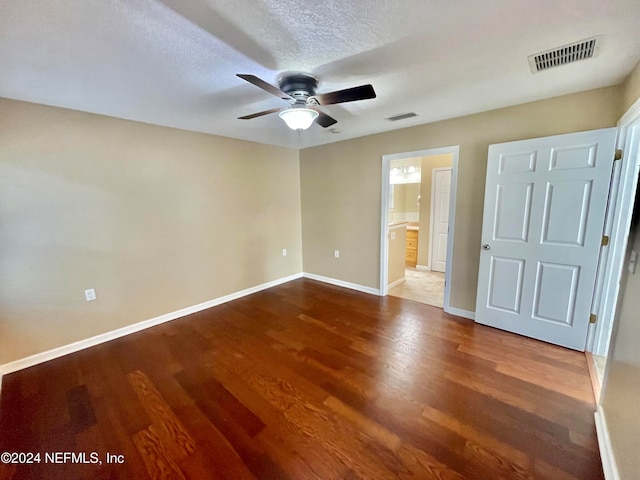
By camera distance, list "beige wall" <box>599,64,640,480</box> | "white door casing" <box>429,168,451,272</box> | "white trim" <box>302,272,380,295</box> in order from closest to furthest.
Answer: "beige wall" <box>599,64,640,480</box> → "white trim" <box>302,272,380,295</box> → "white door casing" <box>429,168,451,272</box>

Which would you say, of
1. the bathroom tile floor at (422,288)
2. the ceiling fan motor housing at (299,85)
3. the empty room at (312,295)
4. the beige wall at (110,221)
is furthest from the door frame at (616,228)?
the beige wall at (110,221)

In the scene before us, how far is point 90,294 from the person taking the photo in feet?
8.59

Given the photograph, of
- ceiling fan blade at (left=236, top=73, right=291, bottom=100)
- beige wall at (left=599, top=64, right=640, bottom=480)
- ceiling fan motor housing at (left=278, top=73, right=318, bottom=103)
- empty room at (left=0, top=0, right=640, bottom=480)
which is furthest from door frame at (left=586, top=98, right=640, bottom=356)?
ceiling fan blade at (left=236, top=73, right=291, bottom=100)

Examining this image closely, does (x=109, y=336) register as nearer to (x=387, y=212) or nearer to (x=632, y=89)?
(x=387, y=212)

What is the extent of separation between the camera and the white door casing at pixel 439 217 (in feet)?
16.0

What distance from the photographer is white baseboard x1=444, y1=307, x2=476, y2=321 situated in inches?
121

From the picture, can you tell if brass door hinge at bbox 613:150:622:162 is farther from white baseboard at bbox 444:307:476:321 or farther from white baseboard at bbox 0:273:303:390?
white baseboard at bbox 0:273:303:390

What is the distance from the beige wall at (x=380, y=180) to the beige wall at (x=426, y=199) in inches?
74.1

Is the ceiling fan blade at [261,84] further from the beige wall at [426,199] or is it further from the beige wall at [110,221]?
the beige wall at [426,199]

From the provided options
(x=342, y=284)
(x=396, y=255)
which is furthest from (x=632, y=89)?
(x=342, y=284)

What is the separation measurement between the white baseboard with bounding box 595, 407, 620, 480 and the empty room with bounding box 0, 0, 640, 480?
0.03m

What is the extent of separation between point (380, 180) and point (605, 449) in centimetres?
309

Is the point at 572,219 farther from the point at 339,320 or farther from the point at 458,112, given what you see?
the point at 339,320

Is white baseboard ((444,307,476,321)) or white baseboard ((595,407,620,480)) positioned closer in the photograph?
white baseboard ((595,407,620,480))
